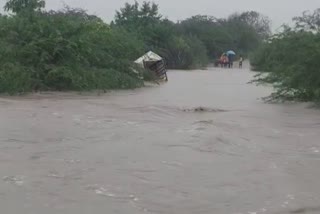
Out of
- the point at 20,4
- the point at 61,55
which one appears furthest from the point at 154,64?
the point at 20,4

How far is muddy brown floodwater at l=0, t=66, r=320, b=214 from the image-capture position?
5.56 meters

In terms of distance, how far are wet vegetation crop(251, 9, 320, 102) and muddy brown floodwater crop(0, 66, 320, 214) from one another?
2.77 meters

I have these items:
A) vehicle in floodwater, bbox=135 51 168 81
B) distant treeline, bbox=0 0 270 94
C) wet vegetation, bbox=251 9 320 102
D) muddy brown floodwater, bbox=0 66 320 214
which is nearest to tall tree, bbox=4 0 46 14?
vehicle in floodwater, bbox=135 51 168 81

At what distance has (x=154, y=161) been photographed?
732 cm

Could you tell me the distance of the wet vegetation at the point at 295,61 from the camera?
604 inches

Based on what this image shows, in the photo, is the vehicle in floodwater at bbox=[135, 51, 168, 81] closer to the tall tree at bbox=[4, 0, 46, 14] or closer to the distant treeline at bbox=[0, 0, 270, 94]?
the distant treeline at bbox=[0, 0, 270, 94]

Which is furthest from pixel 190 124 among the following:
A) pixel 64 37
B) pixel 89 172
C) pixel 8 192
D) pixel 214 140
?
pixel 64 37

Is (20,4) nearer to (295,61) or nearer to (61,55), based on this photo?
(61,55)

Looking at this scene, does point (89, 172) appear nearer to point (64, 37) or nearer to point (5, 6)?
point (64, 37)

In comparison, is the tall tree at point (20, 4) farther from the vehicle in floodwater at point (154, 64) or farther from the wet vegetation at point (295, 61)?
the wet vegetation at point (295, 61)

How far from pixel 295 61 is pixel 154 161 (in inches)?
372

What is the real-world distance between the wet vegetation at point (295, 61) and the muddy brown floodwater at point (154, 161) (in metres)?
2.77

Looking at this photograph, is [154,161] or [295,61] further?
[295,61]

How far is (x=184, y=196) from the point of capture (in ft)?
19.0
